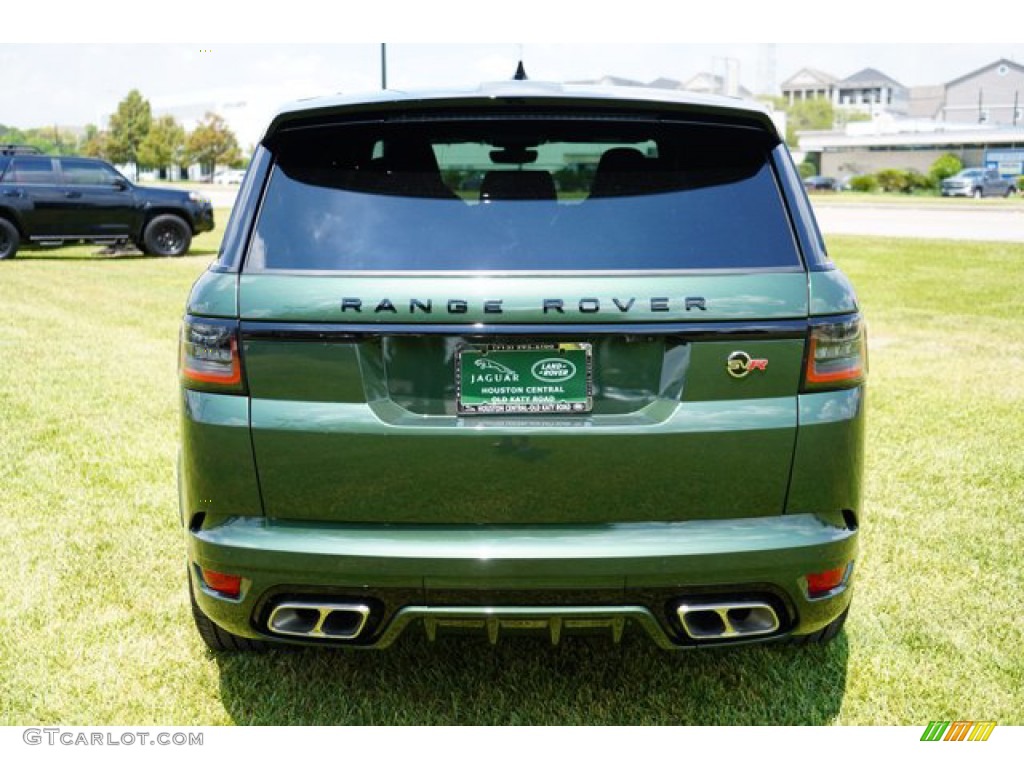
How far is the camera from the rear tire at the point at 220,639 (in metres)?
3.22

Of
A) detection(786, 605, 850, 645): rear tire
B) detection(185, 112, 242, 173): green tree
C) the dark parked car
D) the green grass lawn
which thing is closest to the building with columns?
detection(185, 112, 242, 173): green tree

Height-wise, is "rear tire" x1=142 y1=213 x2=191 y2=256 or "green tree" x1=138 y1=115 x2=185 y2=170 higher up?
"green tree" x1=138 y1=115 x2=185 y2=170

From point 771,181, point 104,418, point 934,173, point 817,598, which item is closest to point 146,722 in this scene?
point 817,598

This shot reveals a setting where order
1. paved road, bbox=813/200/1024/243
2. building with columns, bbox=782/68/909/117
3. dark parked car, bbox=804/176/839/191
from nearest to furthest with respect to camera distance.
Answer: paved road, bbox=813/200/1024/243 < dark parked car, bbox=804/176/839/191 < building with columns, bbox=782/68/909/117

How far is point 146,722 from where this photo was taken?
3.10 meters

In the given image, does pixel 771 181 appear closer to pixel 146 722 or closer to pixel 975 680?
pixel 975 680

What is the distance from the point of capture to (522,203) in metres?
2.66

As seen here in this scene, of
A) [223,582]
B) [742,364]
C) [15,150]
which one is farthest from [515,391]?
[15,150]

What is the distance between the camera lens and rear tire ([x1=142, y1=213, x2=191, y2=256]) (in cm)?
1983

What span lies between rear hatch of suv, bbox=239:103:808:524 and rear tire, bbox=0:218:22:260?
61.6 feet

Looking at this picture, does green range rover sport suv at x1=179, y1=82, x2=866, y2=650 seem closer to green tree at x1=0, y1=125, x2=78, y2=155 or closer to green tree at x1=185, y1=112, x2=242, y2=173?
green tree at x1=185, y1=112, x2=242, y2=173

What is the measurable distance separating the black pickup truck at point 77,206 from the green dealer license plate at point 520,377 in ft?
61.3

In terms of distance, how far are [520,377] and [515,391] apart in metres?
0.04

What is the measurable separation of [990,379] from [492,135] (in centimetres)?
675
